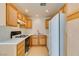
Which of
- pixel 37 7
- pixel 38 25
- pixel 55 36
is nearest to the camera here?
pixel 55 36


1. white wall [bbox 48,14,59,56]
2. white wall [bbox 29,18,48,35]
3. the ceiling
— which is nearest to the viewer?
white wall [bbox 48,14,59,56]

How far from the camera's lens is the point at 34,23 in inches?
334

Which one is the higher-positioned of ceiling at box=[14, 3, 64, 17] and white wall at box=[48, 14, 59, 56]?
ceiling at box=[14, 3, 64, 17]

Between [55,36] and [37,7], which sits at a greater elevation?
[37,7]

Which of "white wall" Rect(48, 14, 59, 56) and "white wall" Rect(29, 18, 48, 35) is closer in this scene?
"white wall" Rect(48, 14, 59, 56)

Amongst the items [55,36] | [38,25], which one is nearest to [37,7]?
[55,36]

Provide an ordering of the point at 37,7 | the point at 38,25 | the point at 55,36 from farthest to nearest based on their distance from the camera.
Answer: the point at 38,25
the point at 37,7
the point at 55,36

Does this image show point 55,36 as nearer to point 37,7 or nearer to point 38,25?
Result: point 37,7

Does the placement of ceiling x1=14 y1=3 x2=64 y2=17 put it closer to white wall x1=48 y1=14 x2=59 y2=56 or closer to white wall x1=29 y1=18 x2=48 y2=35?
white wall x1=48 y1=14 x2=59 y2=56

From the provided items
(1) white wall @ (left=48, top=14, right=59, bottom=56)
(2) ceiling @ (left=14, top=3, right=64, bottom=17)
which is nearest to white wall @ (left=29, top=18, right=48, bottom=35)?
(2) ceiling @ (left=14, top=3, right=64, bottom=17)

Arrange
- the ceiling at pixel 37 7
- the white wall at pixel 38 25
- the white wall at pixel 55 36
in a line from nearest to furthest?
the white wall at pixel 55 36
the ceiling at pixel 37 7
the white wall at pixel 38 25

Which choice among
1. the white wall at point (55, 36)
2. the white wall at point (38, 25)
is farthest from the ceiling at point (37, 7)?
the white wall at point (38, 25)

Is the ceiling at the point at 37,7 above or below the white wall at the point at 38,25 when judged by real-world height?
above

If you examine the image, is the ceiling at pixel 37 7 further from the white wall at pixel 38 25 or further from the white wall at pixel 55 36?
the white wall at pixel 38 25
